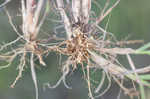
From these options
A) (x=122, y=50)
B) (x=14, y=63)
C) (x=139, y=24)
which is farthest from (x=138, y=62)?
(x=122, y=50)

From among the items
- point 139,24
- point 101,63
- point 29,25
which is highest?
point 139,24

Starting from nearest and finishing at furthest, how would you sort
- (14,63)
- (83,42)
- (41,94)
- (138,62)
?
(83,42) → (14,63) → (41,94) → (138,62)

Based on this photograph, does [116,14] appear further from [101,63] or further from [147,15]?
[101,63]

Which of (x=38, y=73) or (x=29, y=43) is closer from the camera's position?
(x=29, y=43)

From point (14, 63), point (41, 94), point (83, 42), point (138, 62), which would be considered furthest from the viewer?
point (138, 62)

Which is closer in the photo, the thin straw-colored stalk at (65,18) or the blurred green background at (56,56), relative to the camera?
the thin straw-colored stalk at (65,18)

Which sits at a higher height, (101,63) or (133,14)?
(133,14)

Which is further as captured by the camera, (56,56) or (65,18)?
(56,56)

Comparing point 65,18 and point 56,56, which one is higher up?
point 56,56
